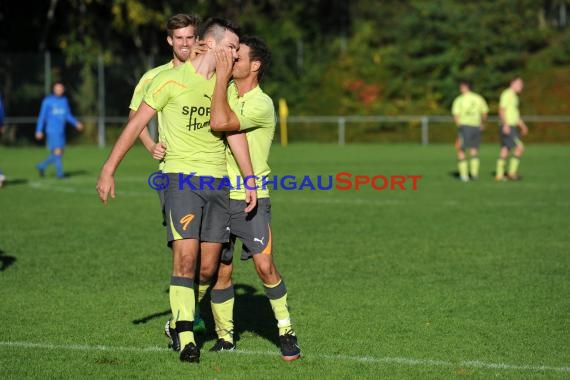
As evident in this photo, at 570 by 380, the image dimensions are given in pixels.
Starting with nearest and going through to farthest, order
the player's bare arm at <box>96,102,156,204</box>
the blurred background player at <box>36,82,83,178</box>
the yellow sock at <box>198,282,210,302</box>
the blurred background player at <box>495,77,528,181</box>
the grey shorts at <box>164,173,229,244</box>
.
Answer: the player's bare arm at <box>96,102,156,204</box>, the grey shorts at <box>164,173,229,244</box>, the yellow sock at <box>198,282,210,302</box>, the blurred background player at <box>495,77,528,181</box>, the blurred background player at <box>36,82,83,178</box>

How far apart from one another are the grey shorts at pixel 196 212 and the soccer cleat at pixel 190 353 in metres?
0.70

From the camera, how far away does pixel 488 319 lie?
8.04 metres

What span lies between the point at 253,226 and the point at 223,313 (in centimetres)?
77

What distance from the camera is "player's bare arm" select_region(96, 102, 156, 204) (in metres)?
6.43

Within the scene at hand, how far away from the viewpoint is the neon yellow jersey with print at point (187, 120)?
21.4 feet

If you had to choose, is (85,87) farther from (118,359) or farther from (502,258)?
(118,359)

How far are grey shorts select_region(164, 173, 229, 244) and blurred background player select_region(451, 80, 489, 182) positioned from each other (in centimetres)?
1579

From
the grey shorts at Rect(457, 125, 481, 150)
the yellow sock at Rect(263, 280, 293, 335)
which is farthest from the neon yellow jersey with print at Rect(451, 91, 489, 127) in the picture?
the yellow sock at Rect(263, 280, 293, 335)

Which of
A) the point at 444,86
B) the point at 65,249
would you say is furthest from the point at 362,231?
the point at 444,86

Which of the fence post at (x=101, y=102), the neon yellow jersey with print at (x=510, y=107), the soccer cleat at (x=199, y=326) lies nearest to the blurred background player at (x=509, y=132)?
the neon yellow jersey with print at (x=510, y=107)

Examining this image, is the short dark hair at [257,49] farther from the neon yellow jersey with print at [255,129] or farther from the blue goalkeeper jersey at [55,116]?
the blue goalkeeper jersey at [55,116]

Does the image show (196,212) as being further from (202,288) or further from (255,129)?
(202,288)

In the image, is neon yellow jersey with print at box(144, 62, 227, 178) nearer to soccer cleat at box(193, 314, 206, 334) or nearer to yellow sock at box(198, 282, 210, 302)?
yellow sock at box(198, 282, 210, 302)

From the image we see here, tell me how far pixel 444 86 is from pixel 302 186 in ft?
75.0
